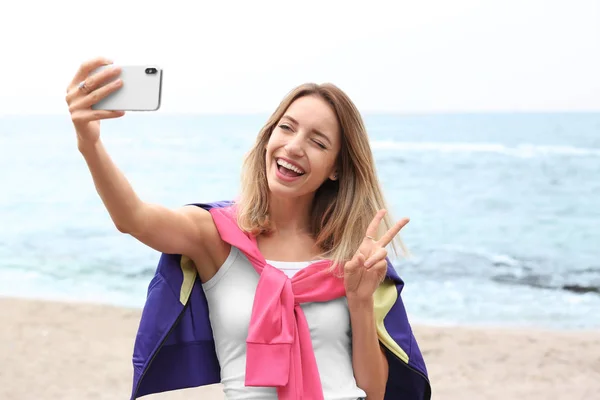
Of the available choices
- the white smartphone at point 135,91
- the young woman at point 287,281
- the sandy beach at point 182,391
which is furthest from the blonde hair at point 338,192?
the sandy beach at point 182,391

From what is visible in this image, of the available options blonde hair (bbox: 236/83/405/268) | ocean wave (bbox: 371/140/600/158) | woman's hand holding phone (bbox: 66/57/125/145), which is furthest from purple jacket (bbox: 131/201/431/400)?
ocean wave (bbox: 371/140/600/158)

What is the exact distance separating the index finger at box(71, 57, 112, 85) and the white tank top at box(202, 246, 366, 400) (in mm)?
627

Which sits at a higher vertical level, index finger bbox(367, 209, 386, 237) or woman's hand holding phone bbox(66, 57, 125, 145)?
woman's hand holding phone bbox(66, 57, 125, 145)

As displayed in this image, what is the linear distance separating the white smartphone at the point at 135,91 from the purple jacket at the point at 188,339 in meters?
0.49

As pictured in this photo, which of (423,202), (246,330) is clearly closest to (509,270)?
(423,202)

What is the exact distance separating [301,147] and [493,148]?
68.6 ft

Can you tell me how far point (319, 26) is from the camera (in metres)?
30.0

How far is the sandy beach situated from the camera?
469 cm

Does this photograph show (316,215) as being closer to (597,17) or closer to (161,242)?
(161,242)

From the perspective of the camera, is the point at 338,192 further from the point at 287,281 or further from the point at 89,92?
the point at 89,92

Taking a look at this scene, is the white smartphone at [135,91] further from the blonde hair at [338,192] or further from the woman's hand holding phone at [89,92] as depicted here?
the blonde hair at [338,192]

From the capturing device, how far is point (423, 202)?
15.6m

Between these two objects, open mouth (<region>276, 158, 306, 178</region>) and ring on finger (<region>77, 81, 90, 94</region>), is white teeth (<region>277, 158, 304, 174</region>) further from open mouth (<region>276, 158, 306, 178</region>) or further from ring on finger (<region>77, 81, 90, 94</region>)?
ring on finger (<region>77, 81, 90, 94</region>)

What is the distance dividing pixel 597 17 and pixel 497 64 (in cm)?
380
